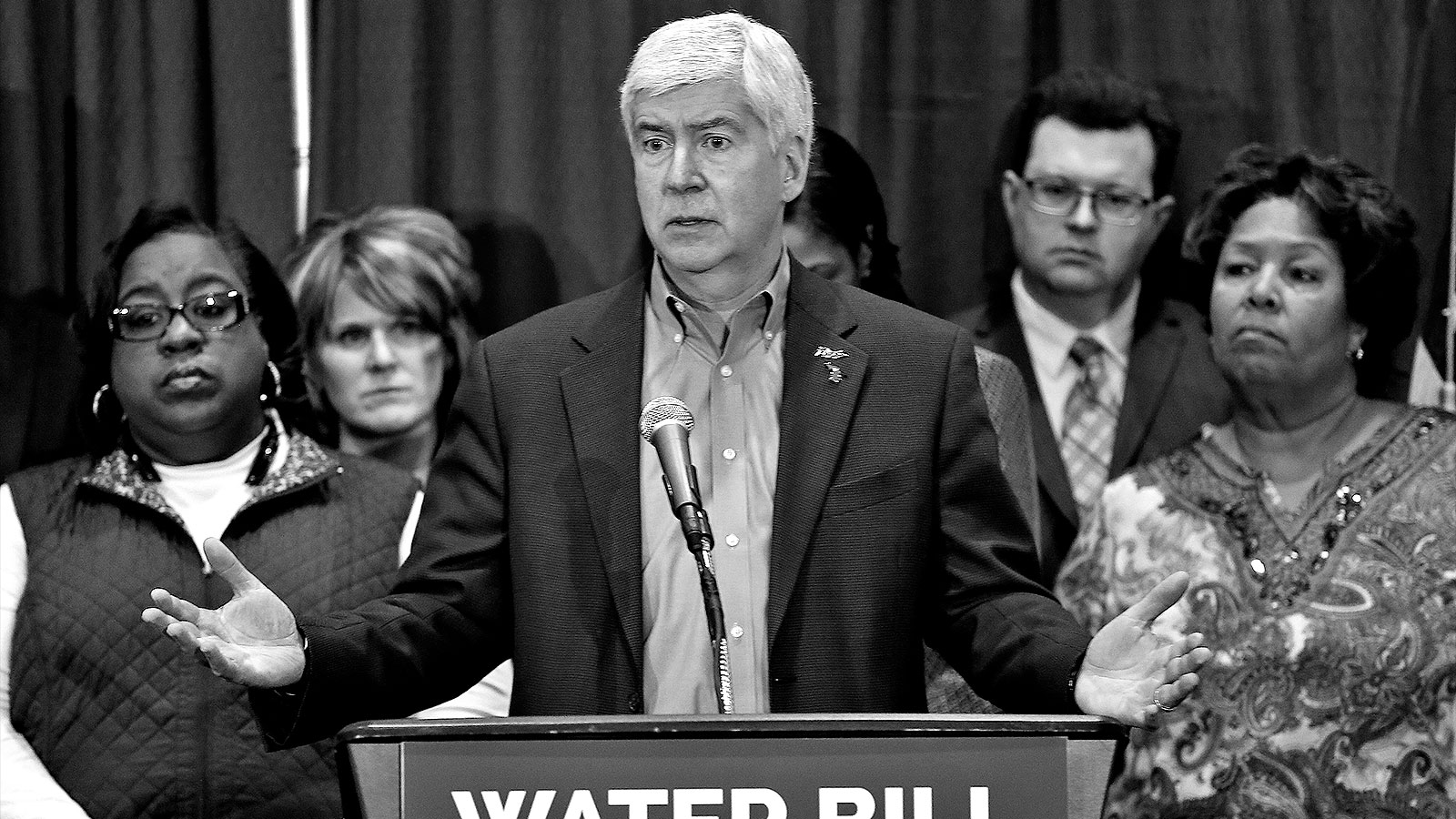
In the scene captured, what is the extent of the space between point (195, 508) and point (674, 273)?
40.8 inches

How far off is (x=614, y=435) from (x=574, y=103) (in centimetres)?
175

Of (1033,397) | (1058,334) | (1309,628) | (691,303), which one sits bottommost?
(1309,628)

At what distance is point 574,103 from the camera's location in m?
3.95

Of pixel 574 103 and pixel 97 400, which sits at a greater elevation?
pixel 574 103

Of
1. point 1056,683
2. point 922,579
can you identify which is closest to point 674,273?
point 922,579

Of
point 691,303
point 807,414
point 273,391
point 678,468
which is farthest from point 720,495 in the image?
point 273,391

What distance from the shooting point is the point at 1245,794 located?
3025 mm

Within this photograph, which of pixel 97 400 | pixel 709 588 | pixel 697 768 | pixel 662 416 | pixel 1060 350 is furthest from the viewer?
pixel 1060 350

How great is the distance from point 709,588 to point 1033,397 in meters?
1.86

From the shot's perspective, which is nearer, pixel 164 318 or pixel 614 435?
pixel 614 435

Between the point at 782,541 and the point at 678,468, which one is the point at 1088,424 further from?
the point at 678,468

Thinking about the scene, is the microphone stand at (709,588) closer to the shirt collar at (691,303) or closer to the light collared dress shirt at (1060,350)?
the shirt collar at (691,303)

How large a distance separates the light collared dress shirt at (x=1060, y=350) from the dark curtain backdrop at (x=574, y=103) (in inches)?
9.3

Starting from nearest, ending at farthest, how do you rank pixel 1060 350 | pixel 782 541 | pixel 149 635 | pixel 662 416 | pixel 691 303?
pixel 662 416
pixel 782 541
pixel 691 303
pixel 149 635
pixel 1060 350
